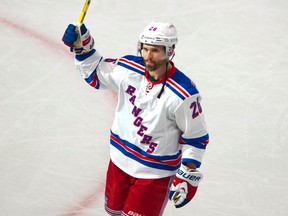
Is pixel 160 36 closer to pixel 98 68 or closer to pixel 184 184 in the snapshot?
pixel 98 68

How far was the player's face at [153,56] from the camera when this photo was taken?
2.89 metres

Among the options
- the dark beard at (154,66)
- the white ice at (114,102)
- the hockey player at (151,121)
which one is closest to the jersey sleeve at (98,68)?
the hockey player at (151,121)

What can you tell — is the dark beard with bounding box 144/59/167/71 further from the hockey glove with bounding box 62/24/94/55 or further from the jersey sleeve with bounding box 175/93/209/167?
the hockey glove with bounding box 62/24/94/55

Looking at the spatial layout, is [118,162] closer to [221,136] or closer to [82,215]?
[82,215]

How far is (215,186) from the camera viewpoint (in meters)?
4.04

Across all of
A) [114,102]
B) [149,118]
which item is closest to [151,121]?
[149,118]

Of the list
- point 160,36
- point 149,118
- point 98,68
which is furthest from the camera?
point 98,68

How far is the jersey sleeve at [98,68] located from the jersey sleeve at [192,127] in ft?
1.25

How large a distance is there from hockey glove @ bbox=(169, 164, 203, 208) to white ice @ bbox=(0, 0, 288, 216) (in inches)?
30.7

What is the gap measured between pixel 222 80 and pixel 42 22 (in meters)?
1.76

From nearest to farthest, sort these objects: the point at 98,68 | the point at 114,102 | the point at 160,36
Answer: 1. the point at 160,36
2. the point at 98,68
3. the point at 114,102

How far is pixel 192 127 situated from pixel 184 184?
30 centimetres

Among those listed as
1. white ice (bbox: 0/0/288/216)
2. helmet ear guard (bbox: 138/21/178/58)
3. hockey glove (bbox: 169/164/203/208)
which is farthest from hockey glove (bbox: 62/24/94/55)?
white ice (bbox: 0/0/288/216)

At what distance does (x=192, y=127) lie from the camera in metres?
2.93
